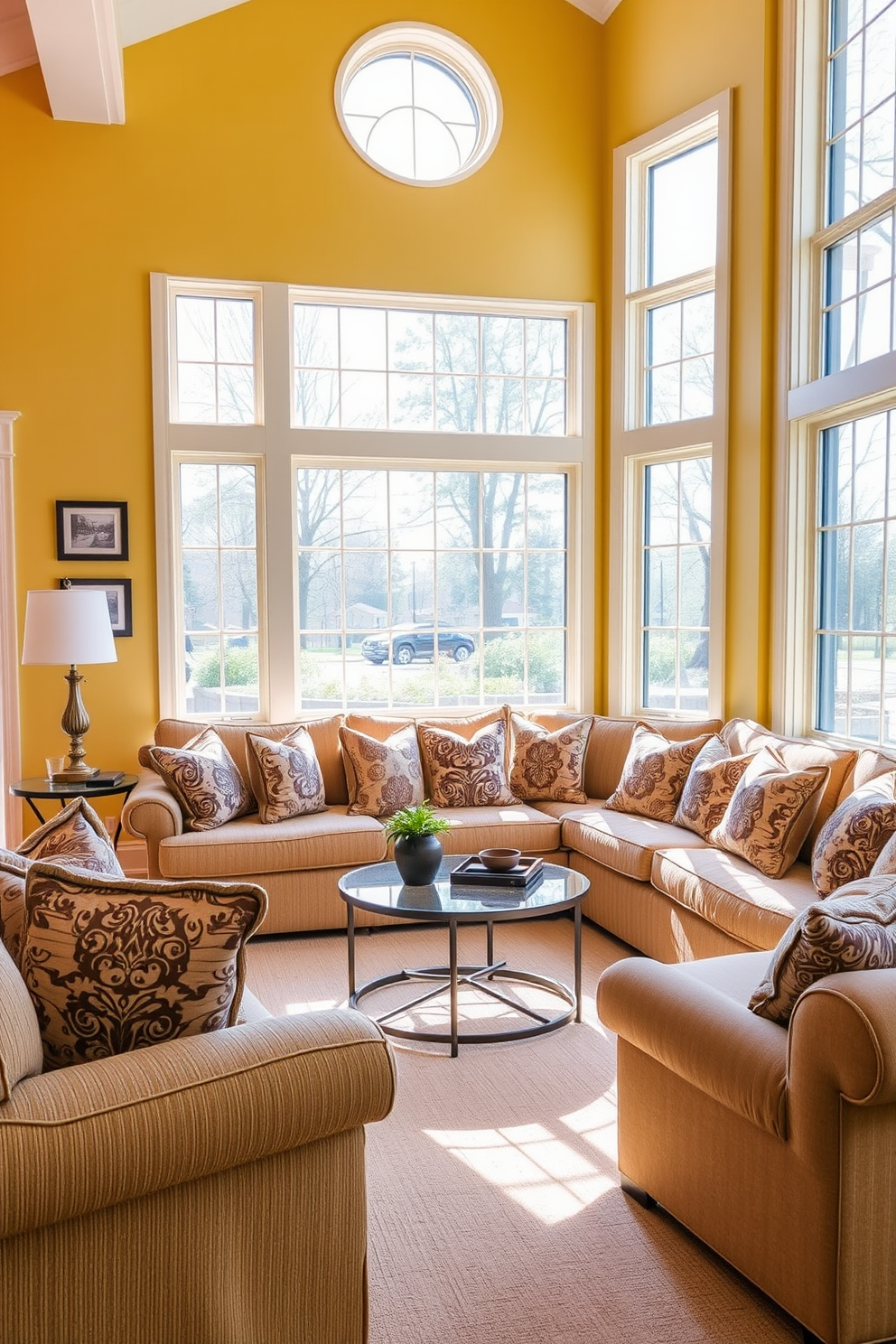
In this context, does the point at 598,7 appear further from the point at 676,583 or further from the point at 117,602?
the point at 117,602

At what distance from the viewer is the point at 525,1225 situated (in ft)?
8.49

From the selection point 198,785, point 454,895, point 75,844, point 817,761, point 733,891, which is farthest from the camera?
point 198,785

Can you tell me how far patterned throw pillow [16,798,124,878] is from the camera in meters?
2.36

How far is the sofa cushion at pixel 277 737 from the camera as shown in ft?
17.5

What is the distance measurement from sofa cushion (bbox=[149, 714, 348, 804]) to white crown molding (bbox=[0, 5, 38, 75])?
3216 millimetres

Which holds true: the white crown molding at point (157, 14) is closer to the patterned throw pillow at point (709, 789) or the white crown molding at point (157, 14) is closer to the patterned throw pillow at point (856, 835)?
the patterned throw pillow at point (709, 789)

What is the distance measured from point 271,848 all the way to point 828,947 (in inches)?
120

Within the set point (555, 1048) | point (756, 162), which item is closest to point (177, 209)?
point (756, 162)

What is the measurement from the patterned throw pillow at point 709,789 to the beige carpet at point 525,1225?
1119 millimetres

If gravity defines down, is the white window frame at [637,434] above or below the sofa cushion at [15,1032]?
above

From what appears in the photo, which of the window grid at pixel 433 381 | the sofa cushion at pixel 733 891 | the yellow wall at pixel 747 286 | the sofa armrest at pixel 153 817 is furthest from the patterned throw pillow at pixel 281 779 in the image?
the yellow wall at pixel 747 286

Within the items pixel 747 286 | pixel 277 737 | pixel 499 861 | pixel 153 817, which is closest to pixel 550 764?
pixel 277 737

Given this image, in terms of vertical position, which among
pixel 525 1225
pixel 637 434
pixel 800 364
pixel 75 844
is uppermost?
pixel 800 364

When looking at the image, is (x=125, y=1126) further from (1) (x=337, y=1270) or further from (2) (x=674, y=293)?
(2) (x=674, y=293)
